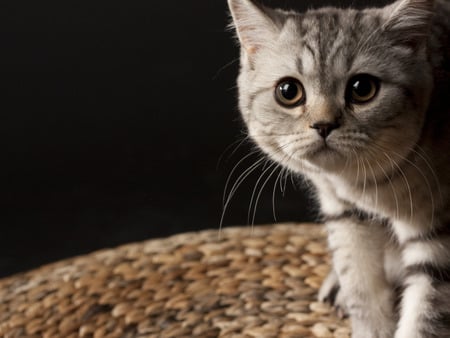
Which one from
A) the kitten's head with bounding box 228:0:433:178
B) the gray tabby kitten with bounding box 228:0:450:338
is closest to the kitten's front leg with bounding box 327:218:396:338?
the gray tabby kitten with bounding box 228:0:450:338

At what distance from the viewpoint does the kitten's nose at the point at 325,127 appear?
1105mm

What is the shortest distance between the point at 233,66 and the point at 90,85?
0.33m

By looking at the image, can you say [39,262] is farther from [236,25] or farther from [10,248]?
[236,25]

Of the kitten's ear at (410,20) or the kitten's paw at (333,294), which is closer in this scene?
the kitten's ear at (410,20)

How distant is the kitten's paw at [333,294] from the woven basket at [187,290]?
15 millimetres

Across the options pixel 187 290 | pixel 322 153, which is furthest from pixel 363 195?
pixel 187 290

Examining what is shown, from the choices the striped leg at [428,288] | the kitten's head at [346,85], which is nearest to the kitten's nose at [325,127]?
the kitten's head at [346,85]

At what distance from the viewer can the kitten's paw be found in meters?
1.41

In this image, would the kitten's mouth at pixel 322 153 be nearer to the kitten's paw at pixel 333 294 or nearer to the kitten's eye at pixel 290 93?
the kitten's eye at pixel 290 93

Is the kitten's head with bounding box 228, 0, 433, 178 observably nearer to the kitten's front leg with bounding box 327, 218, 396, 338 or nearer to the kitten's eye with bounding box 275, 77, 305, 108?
the kitten's eye with bounding box 275, 77, 305, 108

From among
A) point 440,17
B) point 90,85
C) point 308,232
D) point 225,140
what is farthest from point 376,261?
point 90,85

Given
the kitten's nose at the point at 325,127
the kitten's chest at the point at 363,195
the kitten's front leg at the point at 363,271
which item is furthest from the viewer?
the kitten's front leg at the point at 363,271

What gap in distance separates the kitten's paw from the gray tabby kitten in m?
0.13

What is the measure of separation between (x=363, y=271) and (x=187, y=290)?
32cm
